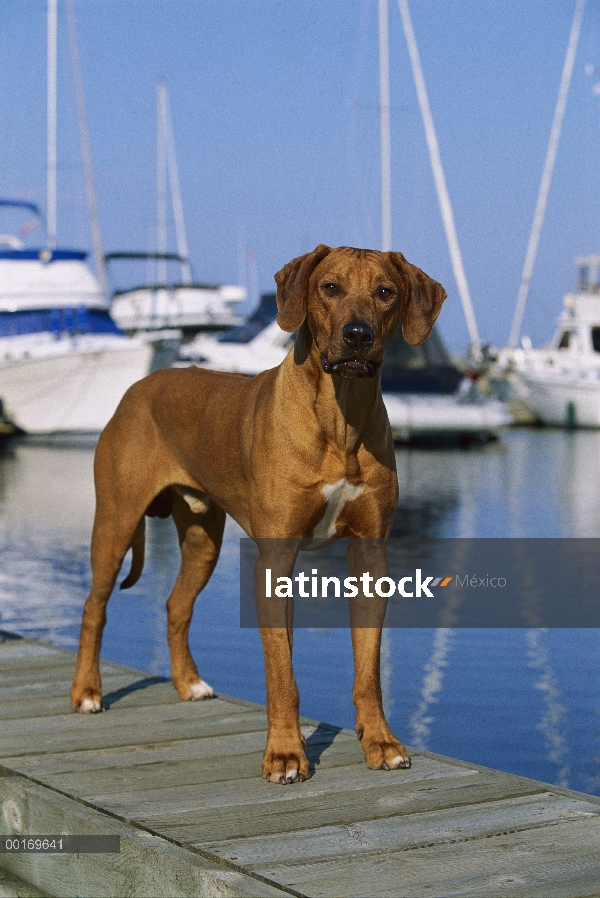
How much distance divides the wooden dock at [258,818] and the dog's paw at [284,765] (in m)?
0.04

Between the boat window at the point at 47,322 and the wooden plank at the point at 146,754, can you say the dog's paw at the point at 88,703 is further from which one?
the boat window at the point at 47,322

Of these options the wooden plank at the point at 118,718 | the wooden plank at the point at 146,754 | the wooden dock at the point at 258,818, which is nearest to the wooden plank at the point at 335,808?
the wooden dock at the point at 258,818

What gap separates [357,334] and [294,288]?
35 cm

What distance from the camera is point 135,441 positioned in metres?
4.92

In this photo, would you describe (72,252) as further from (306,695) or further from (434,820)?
(434,820)

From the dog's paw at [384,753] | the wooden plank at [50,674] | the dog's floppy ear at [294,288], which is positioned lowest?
the wooden plank at [50,674]

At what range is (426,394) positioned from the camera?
1273 inches

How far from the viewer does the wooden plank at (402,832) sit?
122 inches

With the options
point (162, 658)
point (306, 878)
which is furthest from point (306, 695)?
point (306, 878)

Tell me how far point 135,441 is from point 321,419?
48.3 inches

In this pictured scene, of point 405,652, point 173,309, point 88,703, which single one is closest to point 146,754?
point 88,703

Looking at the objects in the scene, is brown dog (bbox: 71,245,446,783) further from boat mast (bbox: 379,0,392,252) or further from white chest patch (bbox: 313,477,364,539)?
boat mast (bbox: 379,0,392,252)

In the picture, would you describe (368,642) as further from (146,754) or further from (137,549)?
(137,549)

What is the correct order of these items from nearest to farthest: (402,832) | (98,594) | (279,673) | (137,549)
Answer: (402,832) → (279,673) → (98,594) → (137,549)
